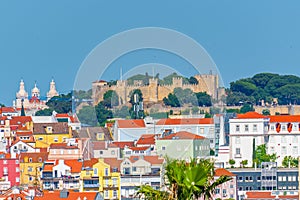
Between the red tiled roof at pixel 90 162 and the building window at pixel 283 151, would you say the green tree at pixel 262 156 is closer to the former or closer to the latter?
the building window at pixel 283 151

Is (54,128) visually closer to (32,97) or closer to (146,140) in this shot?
(146,140)

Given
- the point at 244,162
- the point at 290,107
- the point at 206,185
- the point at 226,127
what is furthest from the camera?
the point at 290,107

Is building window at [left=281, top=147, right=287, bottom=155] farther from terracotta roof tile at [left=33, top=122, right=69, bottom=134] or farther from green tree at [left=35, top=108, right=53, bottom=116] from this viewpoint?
green tree at [left=35, top=108, right=53, bottom=116]

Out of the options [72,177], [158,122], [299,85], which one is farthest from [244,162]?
[299,85]

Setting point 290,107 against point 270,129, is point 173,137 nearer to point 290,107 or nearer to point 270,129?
point 270,129

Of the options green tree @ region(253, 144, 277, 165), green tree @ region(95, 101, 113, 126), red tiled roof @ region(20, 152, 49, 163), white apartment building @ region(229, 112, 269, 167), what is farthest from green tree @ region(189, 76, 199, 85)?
white apartment building @ region(229, 112, 269, 167)

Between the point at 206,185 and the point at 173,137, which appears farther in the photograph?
the point at 173,137
